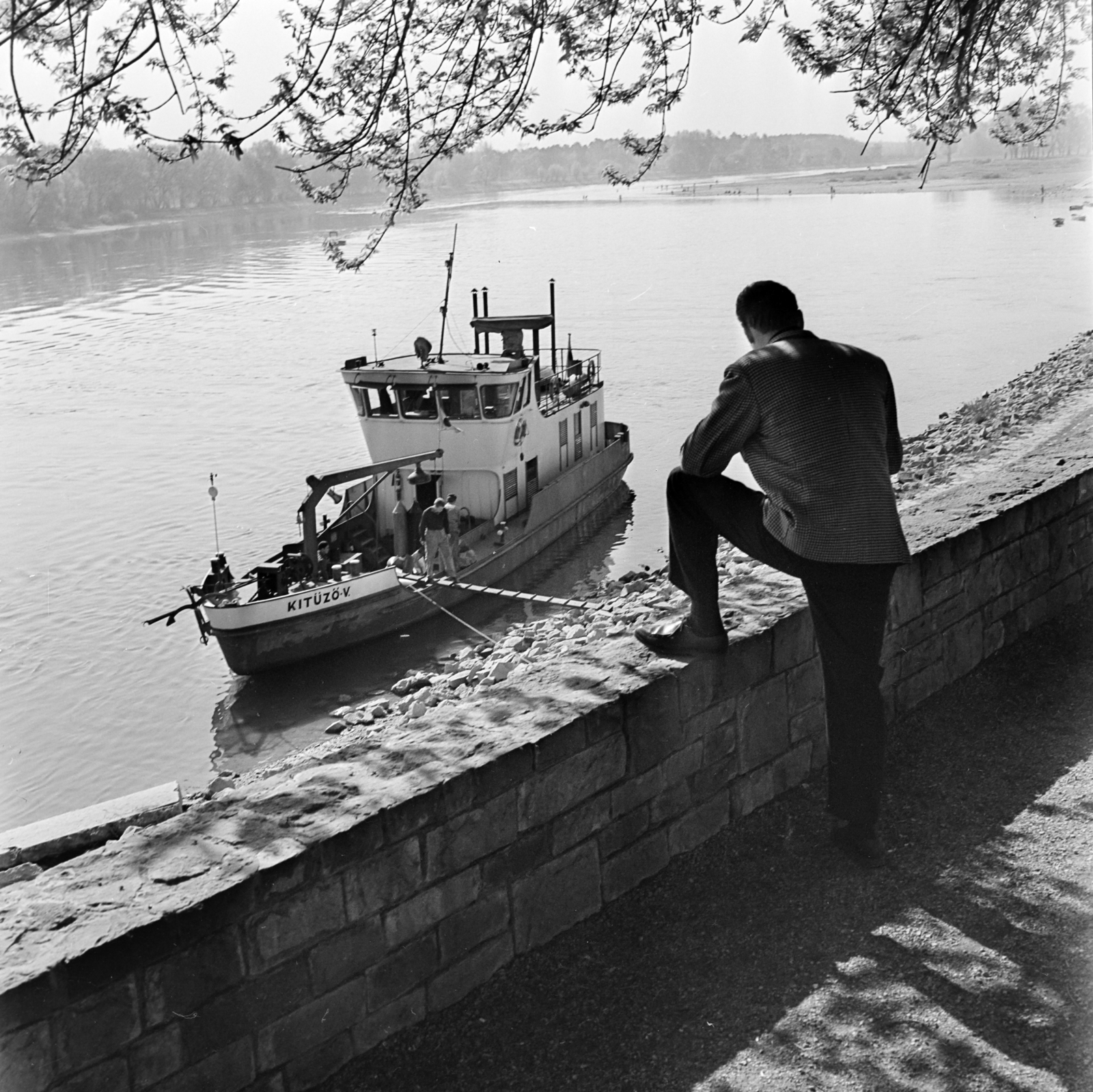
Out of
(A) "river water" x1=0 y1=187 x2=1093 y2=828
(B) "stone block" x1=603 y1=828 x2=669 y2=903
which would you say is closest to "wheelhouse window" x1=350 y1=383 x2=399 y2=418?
(A) "river water" x1=0 y1=187 x2=1093 y2=828

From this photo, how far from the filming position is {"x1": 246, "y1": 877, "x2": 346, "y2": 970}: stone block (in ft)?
10.7

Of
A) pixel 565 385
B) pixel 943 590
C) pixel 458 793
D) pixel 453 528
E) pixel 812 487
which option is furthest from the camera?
pixel 565 385

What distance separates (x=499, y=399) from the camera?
68.2 feet

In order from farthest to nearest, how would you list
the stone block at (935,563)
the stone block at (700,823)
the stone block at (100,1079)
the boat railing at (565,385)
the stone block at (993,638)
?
the boat railing at (565,385) → the stone block at (993,638) → the stone block at (935,563) → the stone block at (700,823) → the stone block at (100,1079)

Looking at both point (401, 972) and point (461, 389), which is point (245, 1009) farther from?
point (461, 389)

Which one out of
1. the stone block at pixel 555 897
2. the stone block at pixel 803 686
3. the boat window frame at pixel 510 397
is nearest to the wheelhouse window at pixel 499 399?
the boat window frame at pixel 510 397

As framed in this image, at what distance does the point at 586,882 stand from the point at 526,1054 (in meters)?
0.68

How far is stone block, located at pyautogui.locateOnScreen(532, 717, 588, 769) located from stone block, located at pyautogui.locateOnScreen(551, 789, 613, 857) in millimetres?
187

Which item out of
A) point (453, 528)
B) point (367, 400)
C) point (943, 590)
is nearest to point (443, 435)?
point (367, 400)

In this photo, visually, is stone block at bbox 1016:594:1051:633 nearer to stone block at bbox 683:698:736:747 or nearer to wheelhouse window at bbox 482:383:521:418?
stone block at bbox 683:698:736:747

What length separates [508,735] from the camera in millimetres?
3963

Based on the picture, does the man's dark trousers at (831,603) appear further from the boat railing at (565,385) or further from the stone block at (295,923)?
the boat railing at (565,385)

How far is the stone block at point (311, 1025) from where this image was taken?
10.9ft

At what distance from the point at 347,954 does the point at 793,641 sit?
83.6 inches
